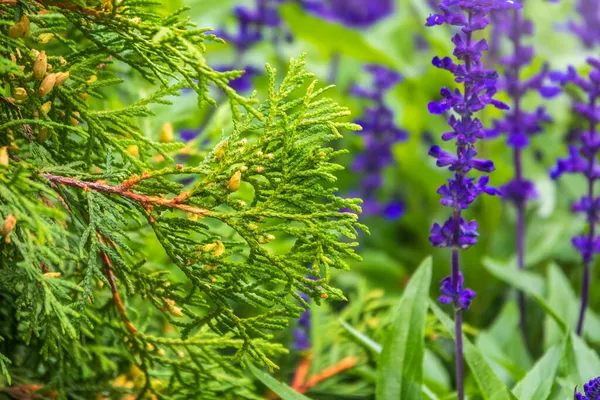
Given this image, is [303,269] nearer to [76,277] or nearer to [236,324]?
[236,324]

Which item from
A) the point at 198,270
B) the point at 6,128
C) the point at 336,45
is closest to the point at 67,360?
the point at 198,270

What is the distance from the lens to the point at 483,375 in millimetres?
1712

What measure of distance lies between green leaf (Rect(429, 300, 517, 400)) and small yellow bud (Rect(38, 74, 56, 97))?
1.04 m

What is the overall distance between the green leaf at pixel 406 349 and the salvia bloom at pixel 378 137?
2.05 meters

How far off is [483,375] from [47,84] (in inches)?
47.4

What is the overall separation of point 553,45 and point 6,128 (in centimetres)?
452

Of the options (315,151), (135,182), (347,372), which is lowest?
(347,372)

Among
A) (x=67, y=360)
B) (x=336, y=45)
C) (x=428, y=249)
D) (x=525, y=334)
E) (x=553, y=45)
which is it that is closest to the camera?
(x=67, y=360)

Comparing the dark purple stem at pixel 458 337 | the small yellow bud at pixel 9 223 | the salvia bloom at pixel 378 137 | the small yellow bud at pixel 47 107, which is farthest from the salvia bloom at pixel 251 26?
the small yellow bud at pixel 9 223

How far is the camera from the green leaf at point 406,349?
66.0 inches

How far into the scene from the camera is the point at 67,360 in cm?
168

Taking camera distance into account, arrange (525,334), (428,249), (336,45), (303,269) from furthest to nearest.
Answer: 1. (336,45)
2. (428,249)
3. (525,334)
4. (303,269)

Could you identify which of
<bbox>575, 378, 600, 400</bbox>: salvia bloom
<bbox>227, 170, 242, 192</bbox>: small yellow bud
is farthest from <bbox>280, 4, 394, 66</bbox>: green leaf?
<bbox>575, 378, 600, 400</bbox>: salvia bloom

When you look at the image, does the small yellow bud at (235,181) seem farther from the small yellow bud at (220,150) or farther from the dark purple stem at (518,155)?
the dark purple stem at (518,155)
